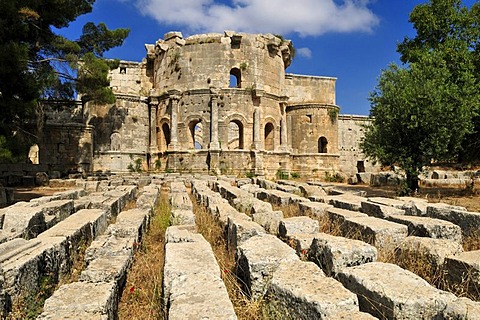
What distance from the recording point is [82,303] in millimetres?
2225

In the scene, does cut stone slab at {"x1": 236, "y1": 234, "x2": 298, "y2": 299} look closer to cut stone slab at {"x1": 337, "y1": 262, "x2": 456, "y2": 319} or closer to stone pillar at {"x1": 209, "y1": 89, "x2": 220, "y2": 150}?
cut stone slab at {"x1": 337, "y1": 262, "x2": 456, "y2": 319}

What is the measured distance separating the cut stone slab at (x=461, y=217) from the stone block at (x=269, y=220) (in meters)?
2.31

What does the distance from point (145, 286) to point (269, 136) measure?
Answer: 1887 cm

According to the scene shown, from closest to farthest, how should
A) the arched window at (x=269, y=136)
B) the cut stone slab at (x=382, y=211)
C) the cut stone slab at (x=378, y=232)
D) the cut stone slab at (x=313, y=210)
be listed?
the cut stone slab at (x=378, y=232) → the cut stone slab at (x=382, y=211) → the cut stone slab at (x=313, y=210) → the arched window at (x=269, y=136)

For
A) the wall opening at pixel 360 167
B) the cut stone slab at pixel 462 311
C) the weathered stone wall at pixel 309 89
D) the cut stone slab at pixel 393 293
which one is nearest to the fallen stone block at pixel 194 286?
the cut stone slab at pixel 393 293

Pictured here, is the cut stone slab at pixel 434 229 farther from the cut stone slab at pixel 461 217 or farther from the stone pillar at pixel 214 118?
the stone pillar at pixel 214 118

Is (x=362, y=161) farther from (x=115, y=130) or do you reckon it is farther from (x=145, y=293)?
(x=145, y=293)

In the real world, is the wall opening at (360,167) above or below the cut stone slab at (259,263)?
above

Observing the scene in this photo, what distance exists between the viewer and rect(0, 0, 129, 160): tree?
9547 millimetres

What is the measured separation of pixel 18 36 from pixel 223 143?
11.2 metres

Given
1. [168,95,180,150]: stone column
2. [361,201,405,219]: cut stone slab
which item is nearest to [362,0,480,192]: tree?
[361,201,405,219]: cut stone slab

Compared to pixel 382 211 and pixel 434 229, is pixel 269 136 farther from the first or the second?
pixel 434 229

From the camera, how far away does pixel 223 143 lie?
19.9 m

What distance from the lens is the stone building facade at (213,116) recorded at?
19.8 meters
